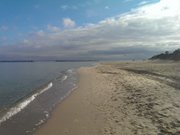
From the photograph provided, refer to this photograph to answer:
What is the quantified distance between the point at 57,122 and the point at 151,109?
15.7 feet

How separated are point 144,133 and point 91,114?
4180 mm

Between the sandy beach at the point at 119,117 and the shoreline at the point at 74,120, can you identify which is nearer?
the sandy beach at the point at 119,117

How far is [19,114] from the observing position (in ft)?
45.1

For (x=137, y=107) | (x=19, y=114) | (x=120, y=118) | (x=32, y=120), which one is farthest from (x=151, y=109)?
(x=19, y=114)

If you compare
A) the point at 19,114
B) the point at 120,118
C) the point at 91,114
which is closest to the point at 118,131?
the point at 120,118

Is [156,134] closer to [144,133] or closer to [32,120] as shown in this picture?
[144,133]

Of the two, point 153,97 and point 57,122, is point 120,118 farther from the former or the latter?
point 153,97

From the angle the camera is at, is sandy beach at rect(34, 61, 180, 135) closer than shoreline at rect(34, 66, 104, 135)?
Yes

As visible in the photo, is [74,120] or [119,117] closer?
[119,117]

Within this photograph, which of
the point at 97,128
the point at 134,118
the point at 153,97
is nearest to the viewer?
the point at 97,128

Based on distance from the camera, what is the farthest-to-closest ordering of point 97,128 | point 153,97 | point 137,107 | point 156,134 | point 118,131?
point 153,97, point 137,107, point 97,128, point 118,131, point 156,134

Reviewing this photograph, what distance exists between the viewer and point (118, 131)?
954 cm

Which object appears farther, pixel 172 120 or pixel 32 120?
pixel 32 120

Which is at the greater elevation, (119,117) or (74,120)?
(119,117)
